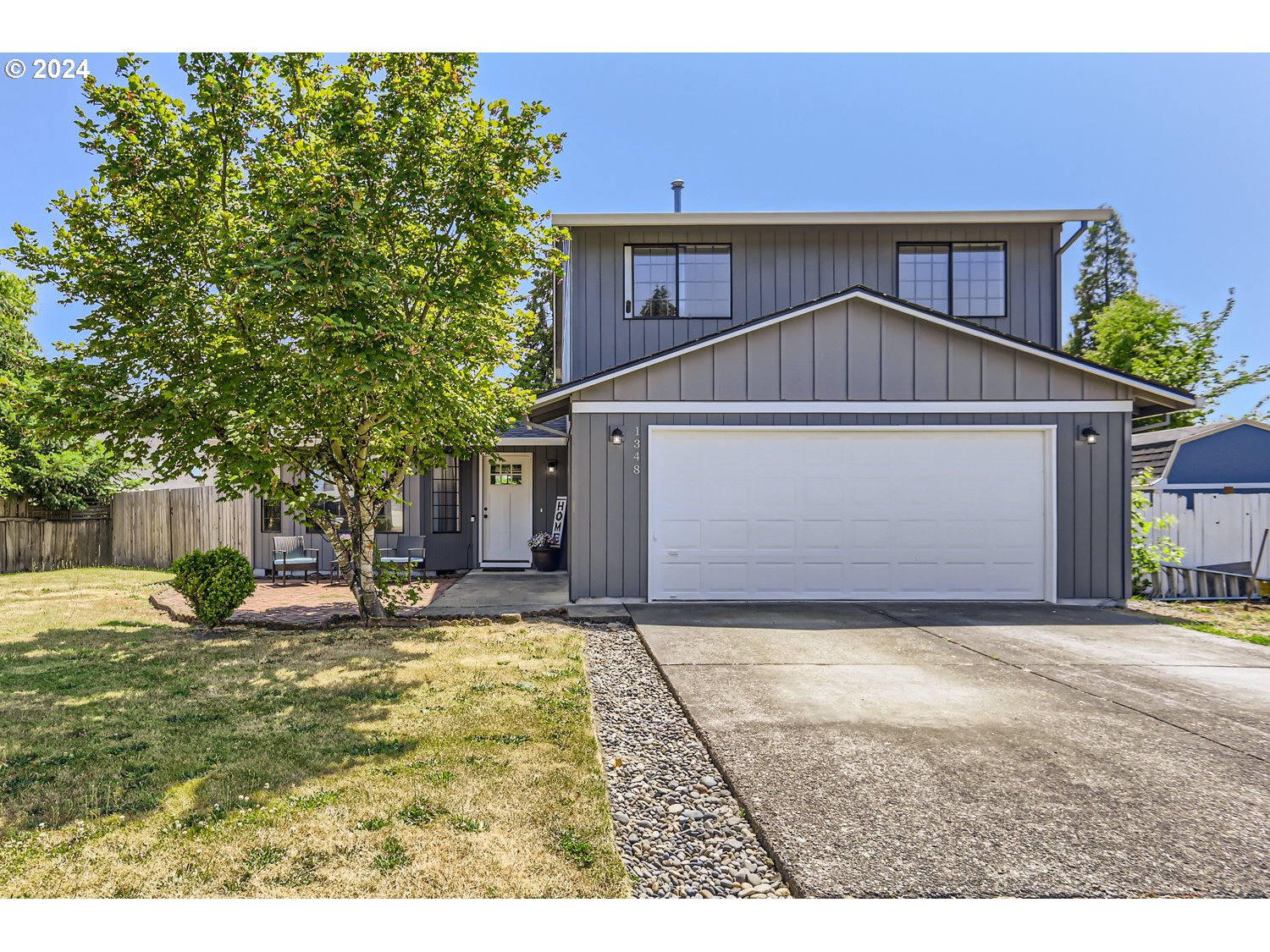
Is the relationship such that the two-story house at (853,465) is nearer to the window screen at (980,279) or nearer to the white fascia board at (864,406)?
the white fascia board at (864,406)

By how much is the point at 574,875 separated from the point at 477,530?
10.1 meters

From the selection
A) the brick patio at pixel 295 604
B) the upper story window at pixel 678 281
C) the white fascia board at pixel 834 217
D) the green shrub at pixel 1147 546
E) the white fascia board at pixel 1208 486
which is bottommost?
the brick patio at pixel 295 604

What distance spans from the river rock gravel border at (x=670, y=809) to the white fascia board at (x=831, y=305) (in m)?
4.21

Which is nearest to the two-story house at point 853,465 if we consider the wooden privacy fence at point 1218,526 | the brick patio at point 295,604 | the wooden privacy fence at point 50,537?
the wooden privacy fence at point 1218,526

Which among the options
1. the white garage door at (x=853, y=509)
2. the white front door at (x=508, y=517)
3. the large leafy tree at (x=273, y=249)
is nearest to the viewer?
the large leafy tree at (x=273, y=249)

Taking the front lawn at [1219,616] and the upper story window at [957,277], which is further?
the upper story window at [957,277]

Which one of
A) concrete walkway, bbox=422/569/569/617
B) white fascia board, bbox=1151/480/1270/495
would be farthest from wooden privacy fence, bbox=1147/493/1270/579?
concrete walkway, bbox=422/569/569/617

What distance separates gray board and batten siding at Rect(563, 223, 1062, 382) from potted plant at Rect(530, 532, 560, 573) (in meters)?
3.11

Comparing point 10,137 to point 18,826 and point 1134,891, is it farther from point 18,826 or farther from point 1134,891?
point 1134,891

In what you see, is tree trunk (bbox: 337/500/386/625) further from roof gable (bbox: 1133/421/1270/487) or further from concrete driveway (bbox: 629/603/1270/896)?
roof gable (bbox: 1133/421/1270/487)

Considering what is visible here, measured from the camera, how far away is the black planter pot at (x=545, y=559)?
11.6m

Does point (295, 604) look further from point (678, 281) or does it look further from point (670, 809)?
point (678, 281)

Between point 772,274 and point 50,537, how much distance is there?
16305mm
